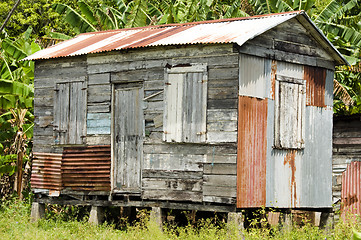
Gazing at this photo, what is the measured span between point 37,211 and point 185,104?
5050mm

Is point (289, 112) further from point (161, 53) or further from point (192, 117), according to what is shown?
point (161, 53)

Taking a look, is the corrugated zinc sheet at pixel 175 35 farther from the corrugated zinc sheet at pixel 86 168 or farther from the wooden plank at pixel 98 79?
the corrugated zinc sheet at pixel 86 168

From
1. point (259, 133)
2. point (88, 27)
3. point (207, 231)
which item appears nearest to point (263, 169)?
point (259, 133)

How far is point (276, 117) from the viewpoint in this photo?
13.4m

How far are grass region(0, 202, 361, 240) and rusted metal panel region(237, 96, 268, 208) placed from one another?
0.69 meters

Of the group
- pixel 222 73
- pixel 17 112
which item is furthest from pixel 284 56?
pixel 17 112

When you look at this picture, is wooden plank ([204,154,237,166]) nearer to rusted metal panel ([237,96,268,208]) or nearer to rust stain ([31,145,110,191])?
rusted metal panel ([237,96,268,208])

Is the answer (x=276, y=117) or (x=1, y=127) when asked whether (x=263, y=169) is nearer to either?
(x=276, y=117)

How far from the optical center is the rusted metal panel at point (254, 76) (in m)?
12.6

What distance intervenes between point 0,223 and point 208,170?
5.14m

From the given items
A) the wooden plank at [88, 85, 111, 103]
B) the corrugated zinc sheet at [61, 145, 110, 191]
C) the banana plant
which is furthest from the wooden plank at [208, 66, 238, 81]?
the banana plant

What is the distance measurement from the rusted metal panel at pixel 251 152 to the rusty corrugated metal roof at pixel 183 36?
1298 millimetres

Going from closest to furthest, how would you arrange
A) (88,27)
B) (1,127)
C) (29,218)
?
(29,218) < (1,127) < (88,27)

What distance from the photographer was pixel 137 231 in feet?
43.6
